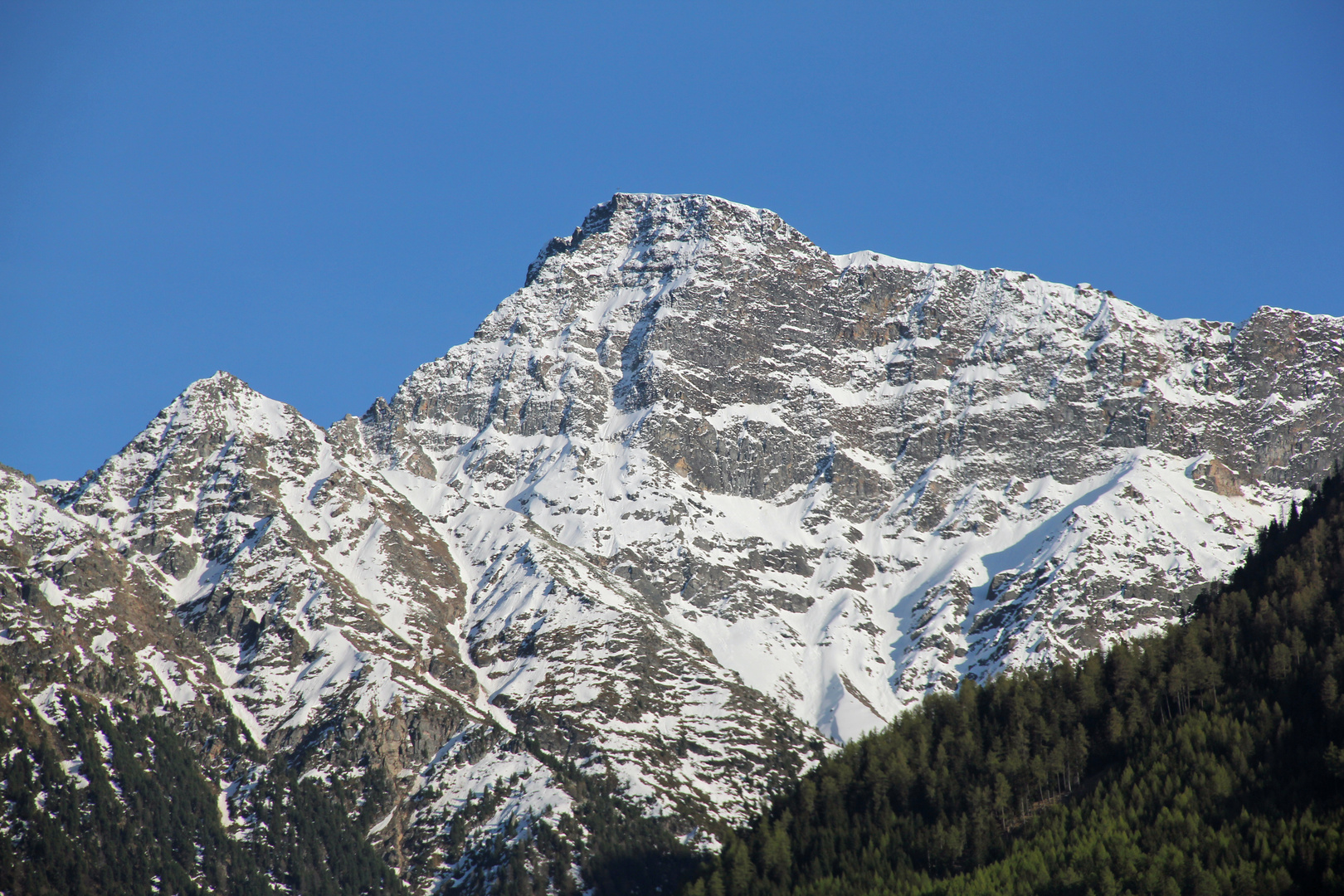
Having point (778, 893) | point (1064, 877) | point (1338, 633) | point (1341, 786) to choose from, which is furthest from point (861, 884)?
point (1338, 633)

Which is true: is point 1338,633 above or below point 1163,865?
above

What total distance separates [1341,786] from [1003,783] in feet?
140

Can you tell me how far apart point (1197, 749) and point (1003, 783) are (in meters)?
24.7

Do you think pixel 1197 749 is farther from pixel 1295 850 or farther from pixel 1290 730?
pixel 1295 850

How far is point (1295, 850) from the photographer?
6275 inches

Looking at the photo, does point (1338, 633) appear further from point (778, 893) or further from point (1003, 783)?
point (778, 893)

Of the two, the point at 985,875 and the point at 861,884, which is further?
the point at 861,884

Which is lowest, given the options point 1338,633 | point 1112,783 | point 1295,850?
point 1295,850

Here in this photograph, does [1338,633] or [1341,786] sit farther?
[1338,633]

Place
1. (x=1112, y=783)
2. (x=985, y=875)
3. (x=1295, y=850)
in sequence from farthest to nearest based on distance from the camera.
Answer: (x=1112, y=783) → (x=985, y=875) → (x=1295, y=850)

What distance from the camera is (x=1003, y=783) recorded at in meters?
198

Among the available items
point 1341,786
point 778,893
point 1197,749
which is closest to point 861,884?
point 778,893

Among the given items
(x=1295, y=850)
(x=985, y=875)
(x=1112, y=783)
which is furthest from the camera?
(x=1112, y=783)

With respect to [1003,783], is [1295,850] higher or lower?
lower
